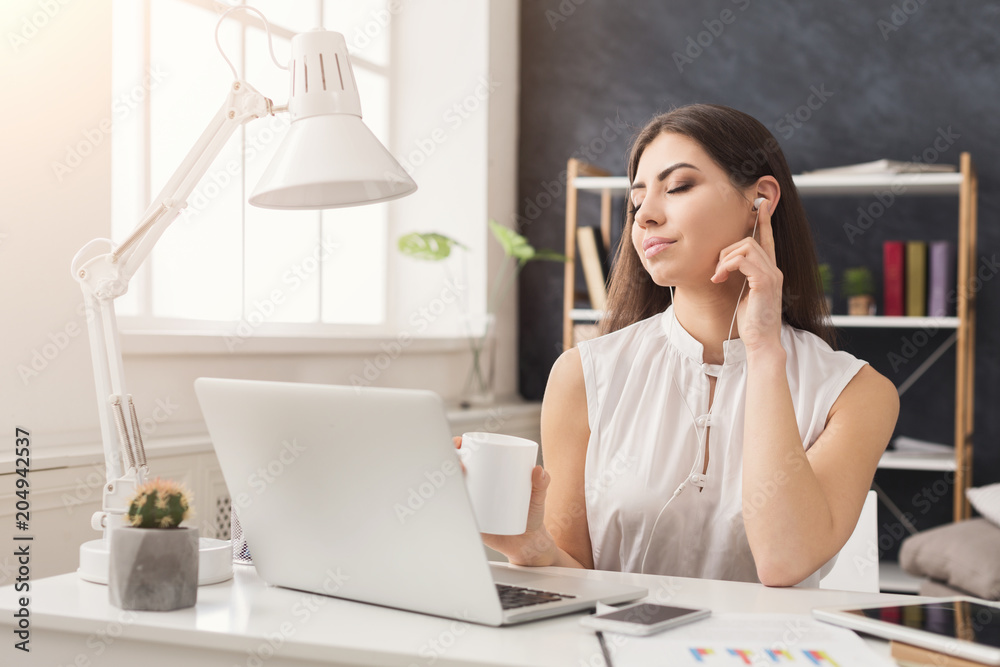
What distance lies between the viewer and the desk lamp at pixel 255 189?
1054 mm

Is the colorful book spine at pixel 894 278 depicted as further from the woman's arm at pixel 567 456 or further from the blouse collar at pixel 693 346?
the woman's arm at pixel 567 456

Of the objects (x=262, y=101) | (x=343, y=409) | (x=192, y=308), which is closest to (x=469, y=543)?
(x=343, y=409)

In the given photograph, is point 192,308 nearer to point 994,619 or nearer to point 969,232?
point 994,619

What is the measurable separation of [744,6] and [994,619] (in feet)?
10.5

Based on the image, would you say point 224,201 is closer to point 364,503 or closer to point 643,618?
point 364,503

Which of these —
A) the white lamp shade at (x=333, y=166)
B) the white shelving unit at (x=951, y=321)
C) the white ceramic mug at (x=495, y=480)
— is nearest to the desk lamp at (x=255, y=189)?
the white lamp shade at (x=333, y=166)

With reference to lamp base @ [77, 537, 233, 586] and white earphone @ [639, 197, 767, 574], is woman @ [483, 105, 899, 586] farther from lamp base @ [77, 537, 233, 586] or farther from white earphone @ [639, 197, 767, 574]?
lamp base @ [77, 537, 233, 586]

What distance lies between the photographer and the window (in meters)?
2.27

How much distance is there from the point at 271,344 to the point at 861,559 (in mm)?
1577

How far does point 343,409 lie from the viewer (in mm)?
923

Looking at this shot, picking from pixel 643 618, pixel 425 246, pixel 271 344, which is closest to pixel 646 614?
pixel 643 618

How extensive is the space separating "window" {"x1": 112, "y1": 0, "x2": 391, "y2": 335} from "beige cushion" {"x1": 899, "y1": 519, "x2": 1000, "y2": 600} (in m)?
1.89

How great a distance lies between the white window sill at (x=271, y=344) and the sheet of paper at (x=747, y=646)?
149 centimetres

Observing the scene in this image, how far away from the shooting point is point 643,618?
909 millimetres
